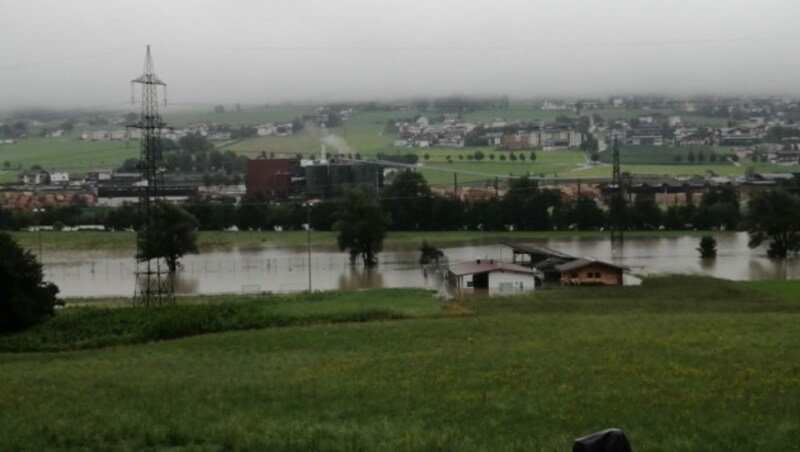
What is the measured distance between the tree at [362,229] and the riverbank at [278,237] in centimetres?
985

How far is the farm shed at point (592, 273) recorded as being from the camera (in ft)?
152

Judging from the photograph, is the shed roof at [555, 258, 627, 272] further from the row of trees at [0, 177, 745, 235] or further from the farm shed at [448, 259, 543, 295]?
the row of trees at [0, 177, 745, 235]

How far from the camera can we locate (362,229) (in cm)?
5903

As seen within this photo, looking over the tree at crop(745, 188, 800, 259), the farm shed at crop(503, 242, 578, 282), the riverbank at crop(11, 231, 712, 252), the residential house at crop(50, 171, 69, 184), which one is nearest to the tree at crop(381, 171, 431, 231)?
the riverbank at crop(11, 231, 712, 252)

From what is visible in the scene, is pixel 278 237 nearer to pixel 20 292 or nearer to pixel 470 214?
pixel 470 214

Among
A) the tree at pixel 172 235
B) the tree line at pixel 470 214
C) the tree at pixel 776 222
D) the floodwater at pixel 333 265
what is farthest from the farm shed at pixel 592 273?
the tree line at pixel 470 214

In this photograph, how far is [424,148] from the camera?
522 feet

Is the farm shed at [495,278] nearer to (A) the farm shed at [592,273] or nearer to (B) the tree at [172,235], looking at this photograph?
(A) the farm shed at [592,273]

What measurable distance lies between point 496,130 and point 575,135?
56.5 feet

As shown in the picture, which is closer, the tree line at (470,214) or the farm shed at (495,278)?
the farm shed at (495,278)

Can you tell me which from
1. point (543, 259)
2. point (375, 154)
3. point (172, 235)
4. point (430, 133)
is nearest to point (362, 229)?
point (172, 235)

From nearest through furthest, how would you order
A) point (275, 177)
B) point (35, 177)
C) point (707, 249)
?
point (707, 249) → point (275, 177) → point (35, 177)

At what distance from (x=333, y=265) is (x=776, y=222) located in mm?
26060

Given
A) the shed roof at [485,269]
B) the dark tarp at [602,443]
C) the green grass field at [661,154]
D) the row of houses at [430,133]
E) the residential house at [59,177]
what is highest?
the row of houses at [430,133]
